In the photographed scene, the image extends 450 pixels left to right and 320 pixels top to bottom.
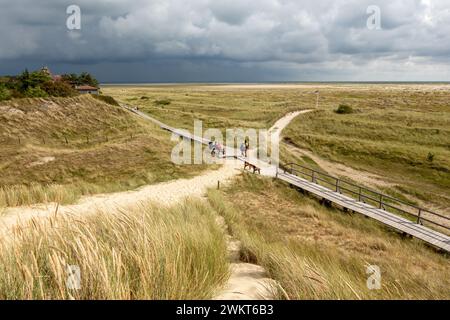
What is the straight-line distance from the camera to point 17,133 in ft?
103

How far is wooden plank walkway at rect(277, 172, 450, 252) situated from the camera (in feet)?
40.5

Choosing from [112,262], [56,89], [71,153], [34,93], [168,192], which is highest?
[56,89]

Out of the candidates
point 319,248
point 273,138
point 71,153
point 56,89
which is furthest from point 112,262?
point 56,89

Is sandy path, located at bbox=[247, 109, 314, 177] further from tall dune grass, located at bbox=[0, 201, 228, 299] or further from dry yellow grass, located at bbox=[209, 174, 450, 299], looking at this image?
tall dune grass, located at bbox=[0, 201, 228, 299]

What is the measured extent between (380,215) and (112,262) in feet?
45.7

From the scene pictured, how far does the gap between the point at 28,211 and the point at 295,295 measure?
11.1 m

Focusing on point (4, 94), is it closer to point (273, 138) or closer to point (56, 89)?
point (56, 89)

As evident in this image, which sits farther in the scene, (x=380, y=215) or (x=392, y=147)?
(x=392, y=147)

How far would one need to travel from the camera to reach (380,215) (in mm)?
14516

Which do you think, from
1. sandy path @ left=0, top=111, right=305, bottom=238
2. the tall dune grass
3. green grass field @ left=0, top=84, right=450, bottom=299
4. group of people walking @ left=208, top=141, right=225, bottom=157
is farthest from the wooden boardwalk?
the tall dune grass

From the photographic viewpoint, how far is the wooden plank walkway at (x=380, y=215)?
12359 mm

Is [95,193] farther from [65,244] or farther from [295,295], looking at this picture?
[295,295]

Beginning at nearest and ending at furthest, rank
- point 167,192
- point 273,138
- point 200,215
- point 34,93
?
point 200,215 < point 167,192 < point 273,138 < point 34,93
